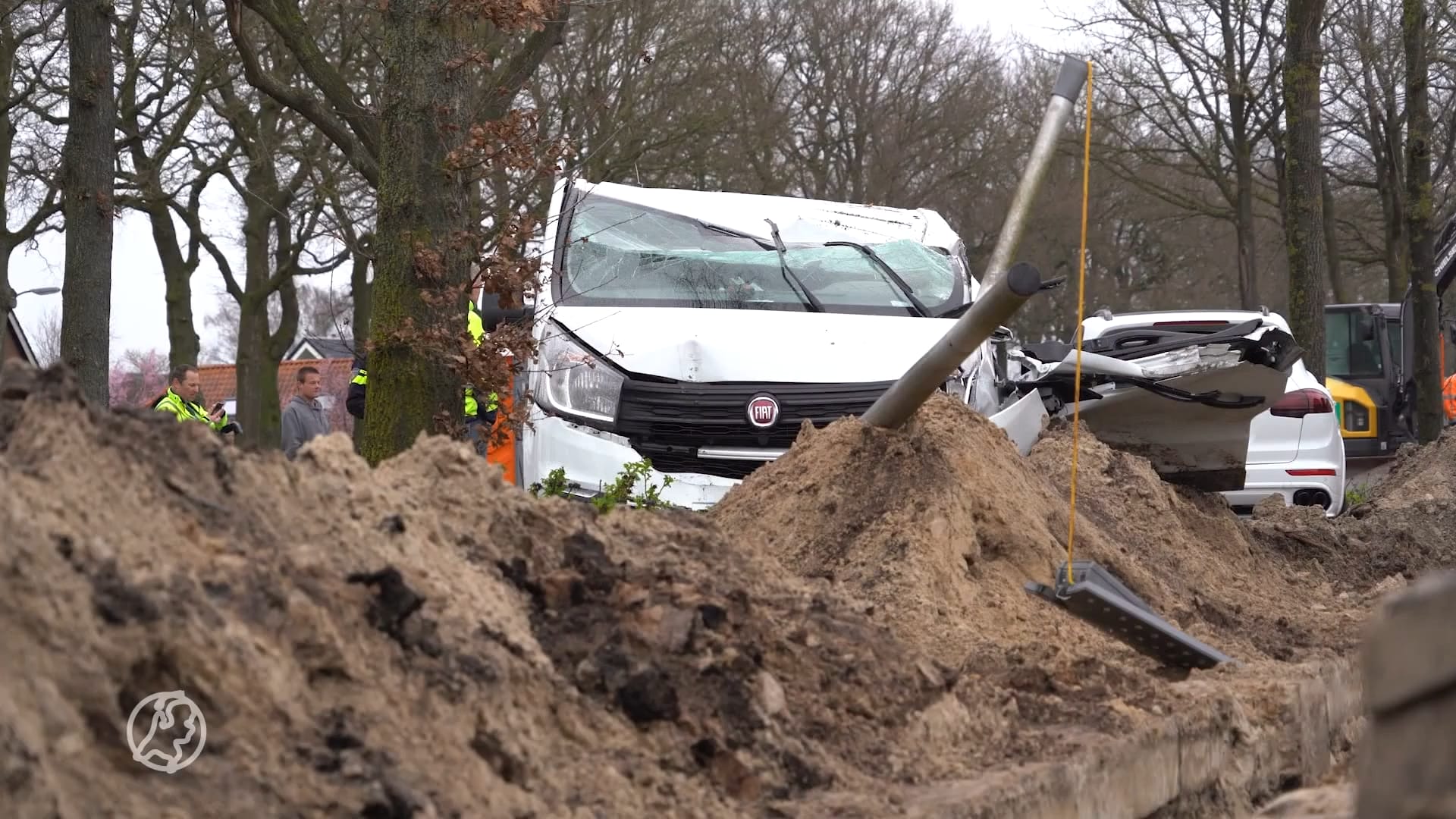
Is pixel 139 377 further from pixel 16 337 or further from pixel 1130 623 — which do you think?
pixel 1130 623

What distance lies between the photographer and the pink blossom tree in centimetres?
4491

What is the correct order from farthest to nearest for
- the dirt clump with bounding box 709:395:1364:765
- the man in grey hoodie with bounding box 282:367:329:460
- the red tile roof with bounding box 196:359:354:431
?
the red tile roof with bounding box 196:359:354:431
the man in grey hoodie with bounding box 282:367:329:460
the dirt clump with bounding box 709:395:1364:765

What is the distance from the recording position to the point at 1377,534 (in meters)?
10.4

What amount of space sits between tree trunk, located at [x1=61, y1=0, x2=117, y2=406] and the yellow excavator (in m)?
12.9

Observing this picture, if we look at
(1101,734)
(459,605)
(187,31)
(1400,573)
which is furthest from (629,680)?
(187,31)

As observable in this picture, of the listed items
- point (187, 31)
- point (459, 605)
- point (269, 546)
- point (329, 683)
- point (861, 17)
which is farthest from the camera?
point (861, 17)

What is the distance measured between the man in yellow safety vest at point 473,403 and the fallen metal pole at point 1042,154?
2749 millimetres

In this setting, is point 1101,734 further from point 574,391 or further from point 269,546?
point 574,391

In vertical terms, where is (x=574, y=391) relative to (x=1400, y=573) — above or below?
above

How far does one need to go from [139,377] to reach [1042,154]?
44279mm

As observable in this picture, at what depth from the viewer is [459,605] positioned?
403 centimetres

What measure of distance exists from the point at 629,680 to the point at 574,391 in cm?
456

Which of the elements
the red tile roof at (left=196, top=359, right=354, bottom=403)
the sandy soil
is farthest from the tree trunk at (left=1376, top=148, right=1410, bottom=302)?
the red tile roof at (left=196, top=359, right=354, bottom=403)

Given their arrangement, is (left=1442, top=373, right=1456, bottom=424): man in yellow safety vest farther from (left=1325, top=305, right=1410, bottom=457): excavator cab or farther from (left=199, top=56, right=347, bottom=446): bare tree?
(left=199, top=56, right=347, bottom=446): bare tree
